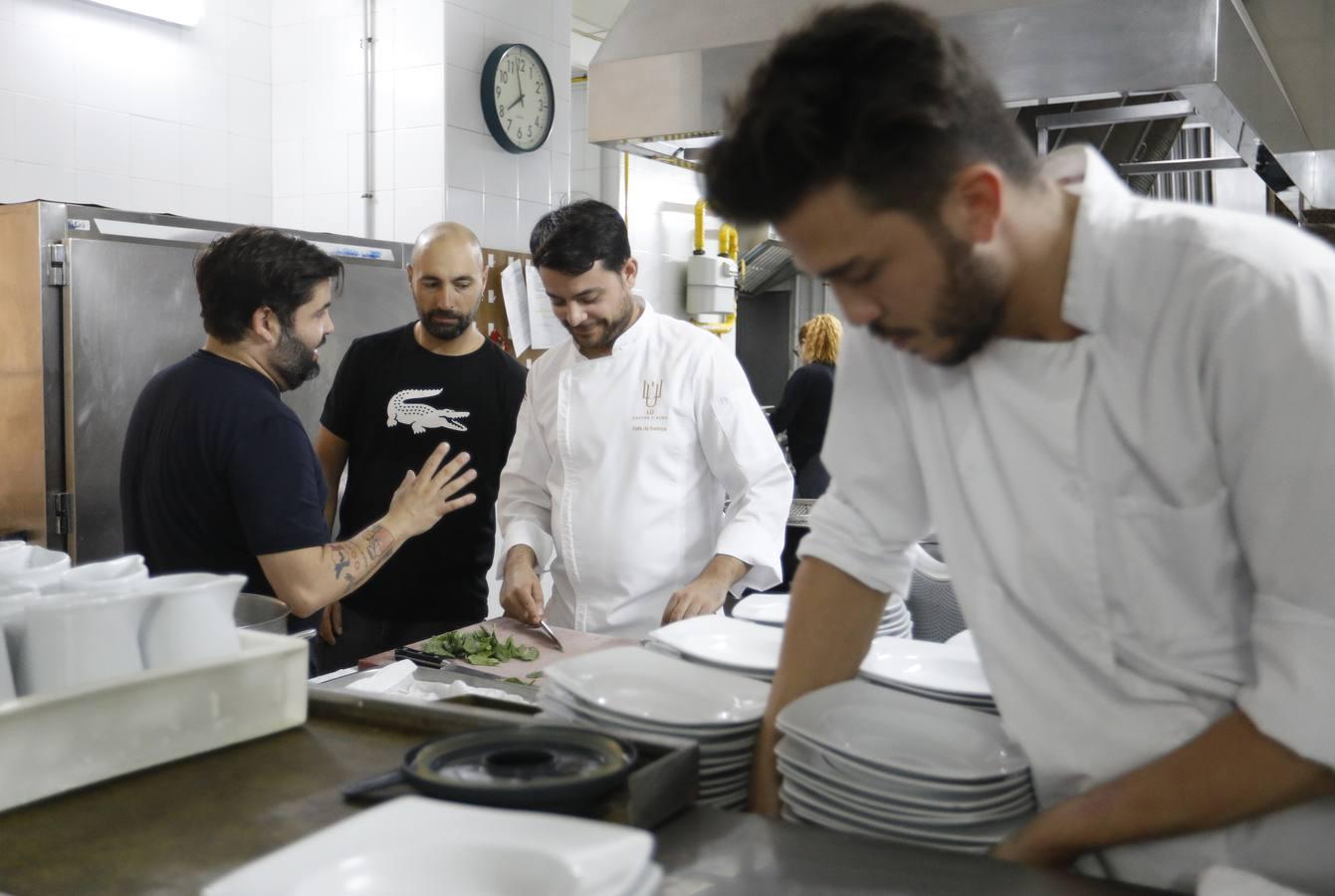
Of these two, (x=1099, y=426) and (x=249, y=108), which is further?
(x=249, y=108)

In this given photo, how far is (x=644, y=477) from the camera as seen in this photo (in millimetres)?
2611

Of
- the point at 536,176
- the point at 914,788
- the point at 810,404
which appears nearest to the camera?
the point at 914,788

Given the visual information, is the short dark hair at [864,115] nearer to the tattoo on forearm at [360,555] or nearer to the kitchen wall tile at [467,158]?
the tattoo on forearm at [360,555]

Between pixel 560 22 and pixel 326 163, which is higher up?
pixel 560 22

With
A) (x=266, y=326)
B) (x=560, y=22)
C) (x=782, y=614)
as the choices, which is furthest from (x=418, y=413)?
(x=560, y=22)

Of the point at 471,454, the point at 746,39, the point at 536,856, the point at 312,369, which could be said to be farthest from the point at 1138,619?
the point at 471,454

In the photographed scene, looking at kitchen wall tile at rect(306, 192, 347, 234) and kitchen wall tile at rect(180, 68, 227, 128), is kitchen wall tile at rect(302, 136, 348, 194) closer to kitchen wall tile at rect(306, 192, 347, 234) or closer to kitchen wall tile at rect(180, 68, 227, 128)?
kitchen wall tile at rect(306, 192, 347, 234)

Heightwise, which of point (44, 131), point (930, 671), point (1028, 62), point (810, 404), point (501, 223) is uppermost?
point (44, 131)

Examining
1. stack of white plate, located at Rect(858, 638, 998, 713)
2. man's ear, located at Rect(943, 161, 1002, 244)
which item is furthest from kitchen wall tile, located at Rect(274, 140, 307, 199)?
man's ear, located at Rect(943, 161, 1002, 244)

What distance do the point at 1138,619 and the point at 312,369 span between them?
1851mm

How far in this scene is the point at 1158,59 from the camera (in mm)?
1644

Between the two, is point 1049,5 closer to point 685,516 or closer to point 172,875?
point 685,516

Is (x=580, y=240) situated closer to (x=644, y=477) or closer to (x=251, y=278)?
(x=644, y=477)

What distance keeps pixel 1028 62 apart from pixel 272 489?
1515 millimetres
